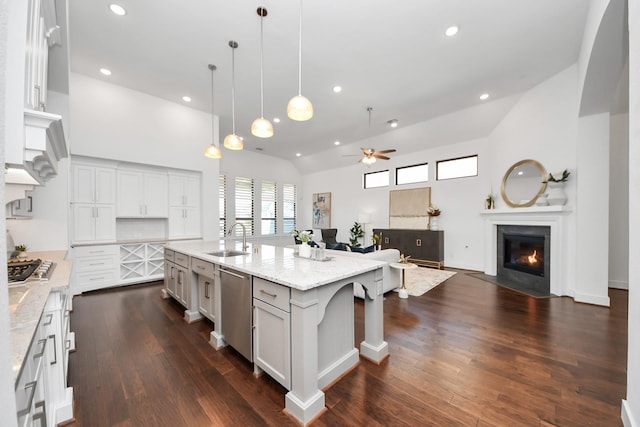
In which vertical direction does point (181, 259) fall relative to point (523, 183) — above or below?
below

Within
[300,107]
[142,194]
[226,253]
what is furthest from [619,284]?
[142,194]

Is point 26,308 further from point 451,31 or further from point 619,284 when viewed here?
point 619,284

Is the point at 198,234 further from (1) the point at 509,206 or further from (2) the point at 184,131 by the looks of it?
(1) the point at 509,206

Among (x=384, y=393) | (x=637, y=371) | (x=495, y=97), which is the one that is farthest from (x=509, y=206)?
(x=384, y=393)

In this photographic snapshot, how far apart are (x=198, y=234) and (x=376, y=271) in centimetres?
468

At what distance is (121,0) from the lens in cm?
263

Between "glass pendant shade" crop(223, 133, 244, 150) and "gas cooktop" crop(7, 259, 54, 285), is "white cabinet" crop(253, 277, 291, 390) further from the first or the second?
"glass pendant shade" crop(223, 133, 244, 150)

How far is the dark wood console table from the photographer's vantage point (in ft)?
20.2

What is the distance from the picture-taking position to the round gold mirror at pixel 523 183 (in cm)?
429

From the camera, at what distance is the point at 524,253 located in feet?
15.2

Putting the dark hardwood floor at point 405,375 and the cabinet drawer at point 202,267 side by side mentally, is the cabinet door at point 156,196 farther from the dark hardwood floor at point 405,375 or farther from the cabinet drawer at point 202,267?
the cabinet drawer at point 202,267

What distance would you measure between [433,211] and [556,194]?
2.62m

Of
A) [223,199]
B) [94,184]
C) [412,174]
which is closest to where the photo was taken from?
[94,184]

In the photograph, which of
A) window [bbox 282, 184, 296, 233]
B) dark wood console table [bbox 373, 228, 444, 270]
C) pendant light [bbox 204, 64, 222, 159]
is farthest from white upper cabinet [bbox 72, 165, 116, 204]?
dark wood console table [bbox 373, 228, 444, 270]
